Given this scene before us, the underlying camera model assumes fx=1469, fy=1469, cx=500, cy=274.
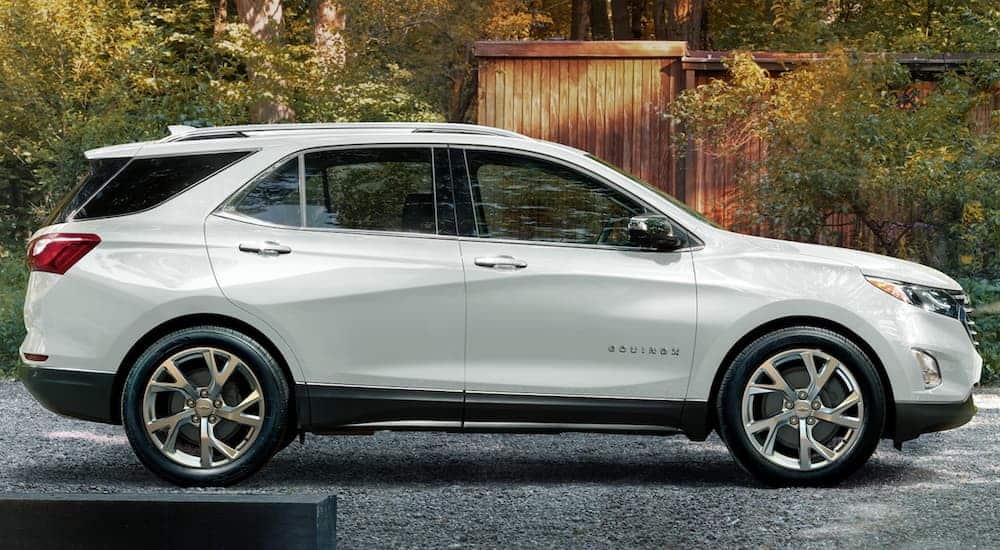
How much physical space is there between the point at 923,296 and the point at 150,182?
158 inches

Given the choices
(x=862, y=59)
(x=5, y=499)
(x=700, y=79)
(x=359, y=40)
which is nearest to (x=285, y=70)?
(x=359, y=40)

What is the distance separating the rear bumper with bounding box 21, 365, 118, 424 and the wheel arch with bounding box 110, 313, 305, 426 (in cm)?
3

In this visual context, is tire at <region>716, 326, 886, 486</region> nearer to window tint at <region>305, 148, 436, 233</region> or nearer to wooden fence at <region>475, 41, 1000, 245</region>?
window tint at <region>305, 148, 436, 233</region>

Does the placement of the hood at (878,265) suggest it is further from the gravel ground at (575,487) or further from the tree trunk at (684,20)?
the tree trunk at (684,20)

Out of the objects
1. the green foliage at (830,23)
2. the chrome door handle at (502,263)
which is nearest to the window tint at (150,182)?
the chrome door handle at (502,263)

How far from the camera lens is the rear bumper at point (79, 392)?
739 cm

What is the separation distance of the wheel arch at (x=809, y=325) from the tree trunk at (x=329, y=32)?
12749mm

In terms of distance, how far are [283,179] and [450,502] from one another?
188cm

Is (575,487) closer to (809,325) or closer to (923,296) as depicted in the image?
(809,325)

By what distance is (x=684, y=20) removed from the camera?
27.4 m

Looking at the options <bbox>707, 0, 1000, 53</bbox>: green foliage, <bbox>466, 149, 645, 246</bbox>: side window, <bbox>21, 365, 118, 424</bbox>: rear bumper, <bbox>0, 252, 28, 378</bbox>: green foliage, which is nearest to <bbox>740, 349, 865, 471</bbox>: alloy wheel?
<bbox>466, 149, 645, 246</bbox>: side window

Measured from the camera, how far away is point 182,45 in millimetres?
27375

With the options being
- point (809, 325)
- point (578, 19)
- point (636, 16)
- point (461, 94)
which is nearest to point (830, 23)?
point (578, 19)

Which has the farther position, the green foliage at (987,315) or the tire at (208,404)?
the green foliage at (987,315)
